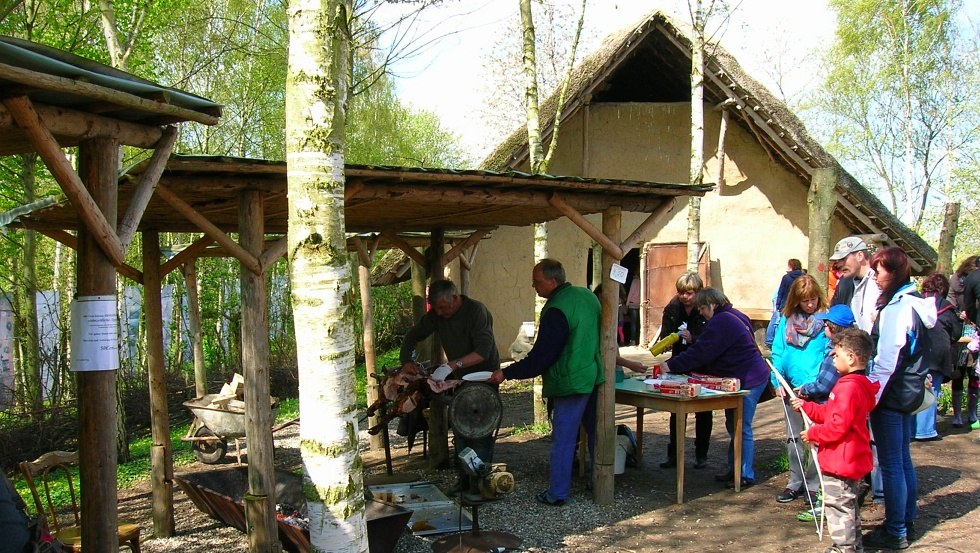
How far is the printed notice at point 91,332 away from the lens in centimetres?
353

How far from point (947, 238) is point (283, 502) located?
8758 millimetres

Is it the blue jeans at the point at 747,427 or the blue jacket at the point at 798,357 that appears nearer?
the blue jacket at the point at 798,357

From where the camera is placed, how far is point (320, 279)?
11.9ft

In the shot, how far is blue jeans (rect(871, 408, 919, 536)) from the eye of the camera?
4980 mm

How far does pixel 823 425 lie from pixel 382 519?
8.67 feet

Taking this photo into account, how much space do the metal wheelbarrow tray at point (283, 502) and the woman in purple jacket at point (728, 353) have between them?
2.79 meters

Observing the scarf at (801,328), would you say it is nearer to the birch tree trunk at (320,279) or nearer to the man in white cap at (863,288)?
the man in white cap at (863,288)

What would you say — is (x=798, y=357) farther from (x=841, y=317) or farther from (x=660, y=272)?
(x=660, y=272)

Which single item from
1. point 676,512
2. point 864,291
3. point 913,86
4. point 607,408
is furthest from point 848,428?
point 913,86

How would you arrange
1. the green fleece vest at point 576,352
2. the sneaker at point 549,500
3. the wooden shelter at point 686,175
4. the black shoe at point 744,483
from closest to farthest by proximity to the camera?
the green fleece vest at point 576,352 < the sneaker at point 549,500 < the black shoe at point 744,483 < the wooden shelter at point 686,175

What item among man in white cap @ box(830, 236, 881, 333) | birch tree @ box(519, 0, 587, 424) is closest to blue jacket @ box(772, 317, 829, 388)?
→ man in white cap @ box(830, 236, 881, 333)

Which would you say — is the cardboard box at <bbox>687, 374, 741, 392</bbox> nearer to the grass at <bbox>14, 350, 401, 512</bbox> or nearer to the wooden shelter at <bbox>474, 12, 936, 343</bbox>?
the grass at <bbox>14, 350, 401, 512</bbox>

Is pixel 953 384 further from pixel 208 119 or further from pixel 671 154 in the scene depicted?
pixel 208 119

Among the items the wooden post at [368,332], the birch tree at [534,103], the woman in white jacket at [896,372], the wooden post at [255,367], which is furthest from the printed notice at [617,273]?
the wooden post at [368,332]
